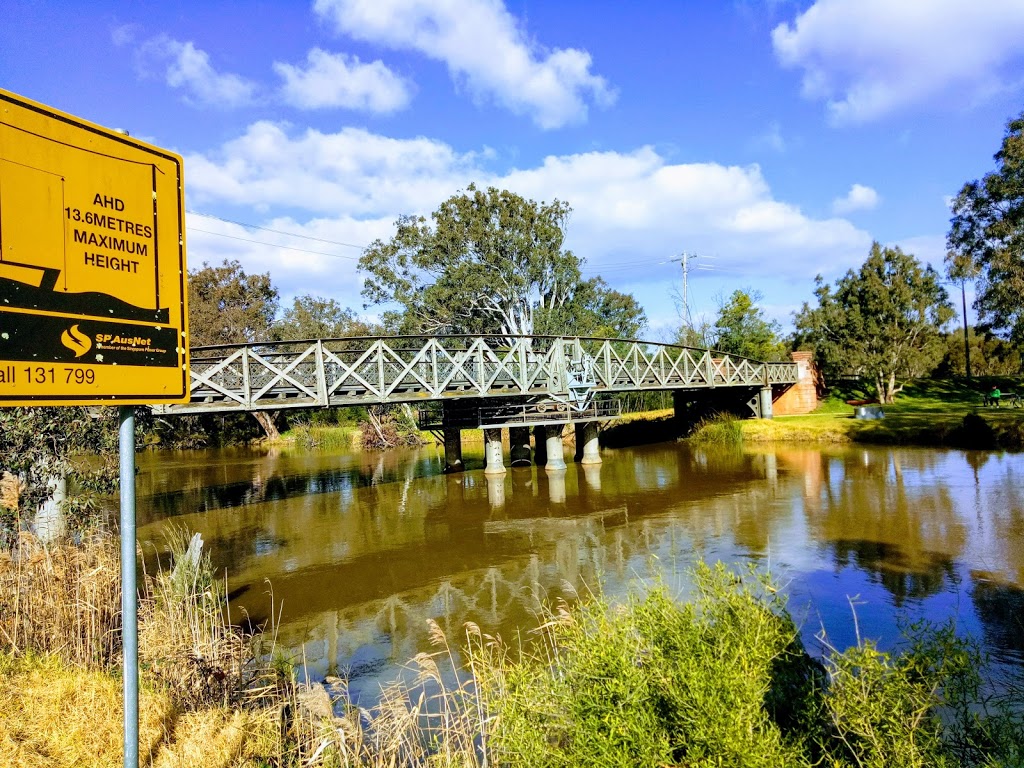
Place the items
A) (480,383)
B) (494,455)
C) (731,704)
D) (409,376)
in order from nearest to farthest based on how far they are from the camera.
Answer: (731,704), (409,376), (480,383), (494,455)

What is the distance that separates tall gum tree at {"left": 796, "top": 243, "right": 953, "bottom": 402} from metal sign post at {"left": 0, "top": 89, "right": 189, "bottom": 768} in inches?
1313

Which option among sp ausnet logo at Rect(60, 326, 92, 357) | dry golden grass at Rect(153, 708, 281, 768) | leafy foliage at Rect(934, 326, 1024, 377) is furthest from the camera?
leafy foliage at Rect(934, 326, 1024, 377)

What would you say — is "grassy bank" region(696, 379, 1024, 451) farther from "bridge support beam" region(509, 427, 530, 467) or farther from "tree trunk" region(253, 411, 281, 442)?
"tree trunk" region(253, 411, 281, 442)

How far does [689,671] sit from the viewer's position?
3574mm

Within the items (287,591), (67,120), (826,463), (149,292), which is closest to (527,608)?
(287,591)

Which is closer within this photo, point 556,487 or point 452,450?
point 556,487

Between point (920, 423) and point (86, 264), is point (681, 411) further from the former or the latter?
point (86, 264)

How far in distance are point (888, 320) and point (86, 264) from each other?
34.4 metres

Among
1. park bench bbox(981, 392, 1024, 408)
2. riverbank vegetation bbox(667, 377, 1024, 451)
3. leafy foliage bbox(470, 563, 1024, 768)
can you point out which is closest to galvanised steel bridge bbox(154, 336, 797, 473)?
riverbank vegetation bbox(667, 377, 1024, 451)

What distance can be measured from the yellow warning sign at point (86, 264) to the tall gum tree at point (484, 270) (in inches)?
1356

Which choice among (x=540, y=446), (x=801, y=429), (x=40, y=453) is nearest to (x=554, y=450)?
(x=540, y=446)

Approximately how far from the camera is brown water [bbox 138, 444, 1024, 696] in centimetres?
795

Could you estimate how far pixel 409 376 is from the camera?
65.4 ft

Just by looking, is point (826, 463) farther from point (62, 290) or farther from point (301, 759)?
point (62, 290)
